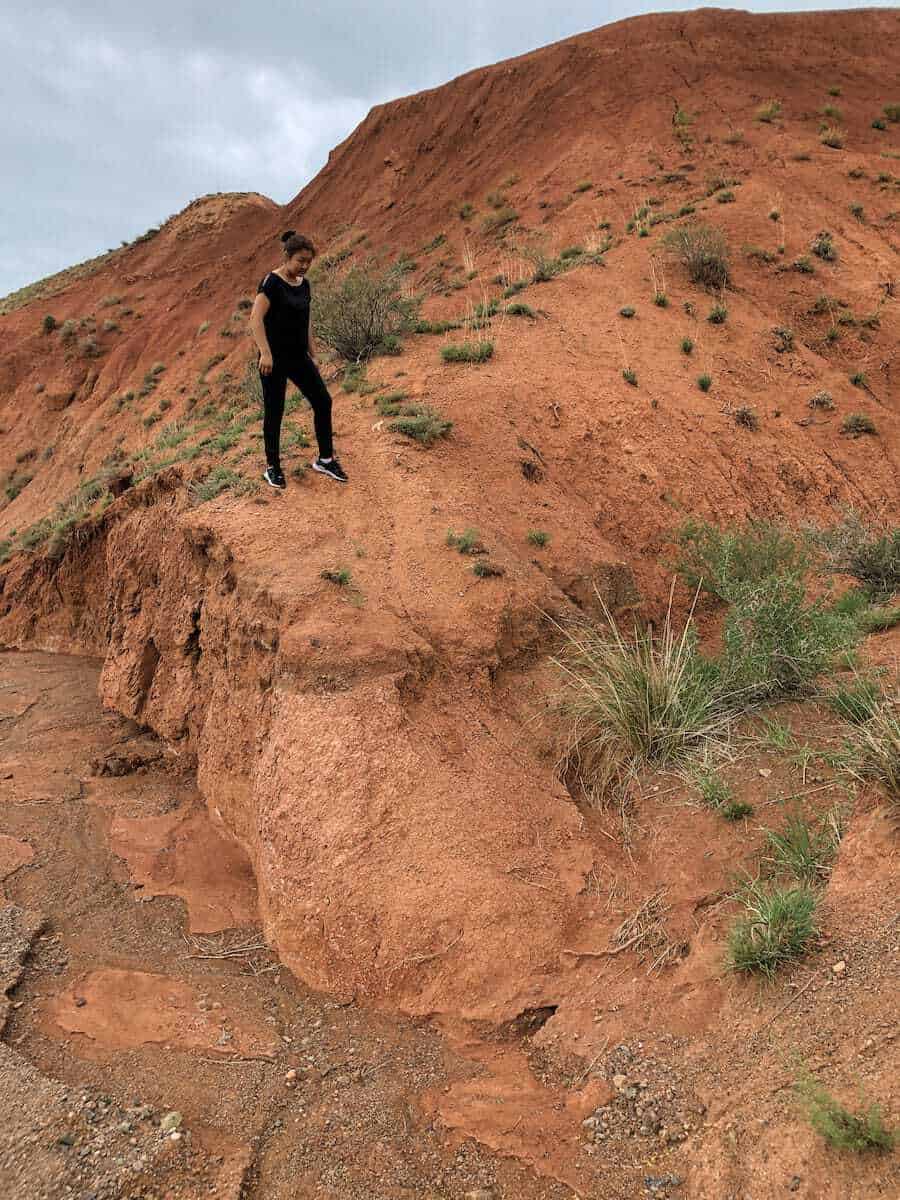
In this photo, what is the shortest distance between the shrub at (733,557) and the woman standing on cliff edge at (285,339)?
295cm

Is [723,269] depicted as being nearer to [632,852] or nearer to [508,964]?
[632,852]

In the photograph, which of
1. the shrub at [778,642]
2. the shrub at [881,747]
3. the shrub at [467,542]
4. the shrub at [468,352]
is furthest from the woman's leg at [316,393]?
the shrub at [881,747]

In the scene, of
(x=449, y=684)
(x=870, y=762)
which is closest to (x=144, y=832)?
(x=449, y=684)

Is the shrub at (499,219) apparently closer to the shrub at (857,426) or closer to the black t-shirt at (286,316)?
the shrub at (857,426)

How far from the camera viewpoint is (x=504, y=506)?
6.20 m

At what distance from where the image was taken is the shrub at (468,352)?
801 centimetres

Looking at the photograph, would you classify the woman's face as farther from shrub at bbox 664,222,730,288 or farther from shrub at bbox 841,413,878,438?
shrub at bbox 664,222,730,288

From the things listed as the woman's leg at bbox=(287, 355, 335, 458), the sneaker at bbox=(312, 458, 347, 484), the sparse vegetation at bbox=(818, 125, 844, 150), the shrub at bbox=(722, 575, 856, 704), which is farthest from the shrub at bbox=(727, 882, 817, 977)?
the sparse vegetation at bbox=(818, 125, 844, 150)

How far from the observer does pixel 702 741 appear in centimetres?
439

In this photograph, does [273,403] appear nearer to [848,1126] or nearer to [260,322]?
[260,322]

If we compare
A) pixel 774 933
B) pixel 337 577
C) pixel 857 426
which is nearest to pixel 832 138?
pixel 857 426

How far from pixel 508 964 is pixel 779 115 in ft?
50.1

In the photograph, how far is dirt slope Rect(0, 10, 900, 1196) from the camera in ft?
12.5

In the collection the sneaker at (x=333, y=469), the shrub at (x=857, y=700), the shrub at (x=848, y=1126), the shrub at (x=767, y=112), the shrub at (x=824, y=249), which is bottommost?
the shrub at (x=848, y=1126)
